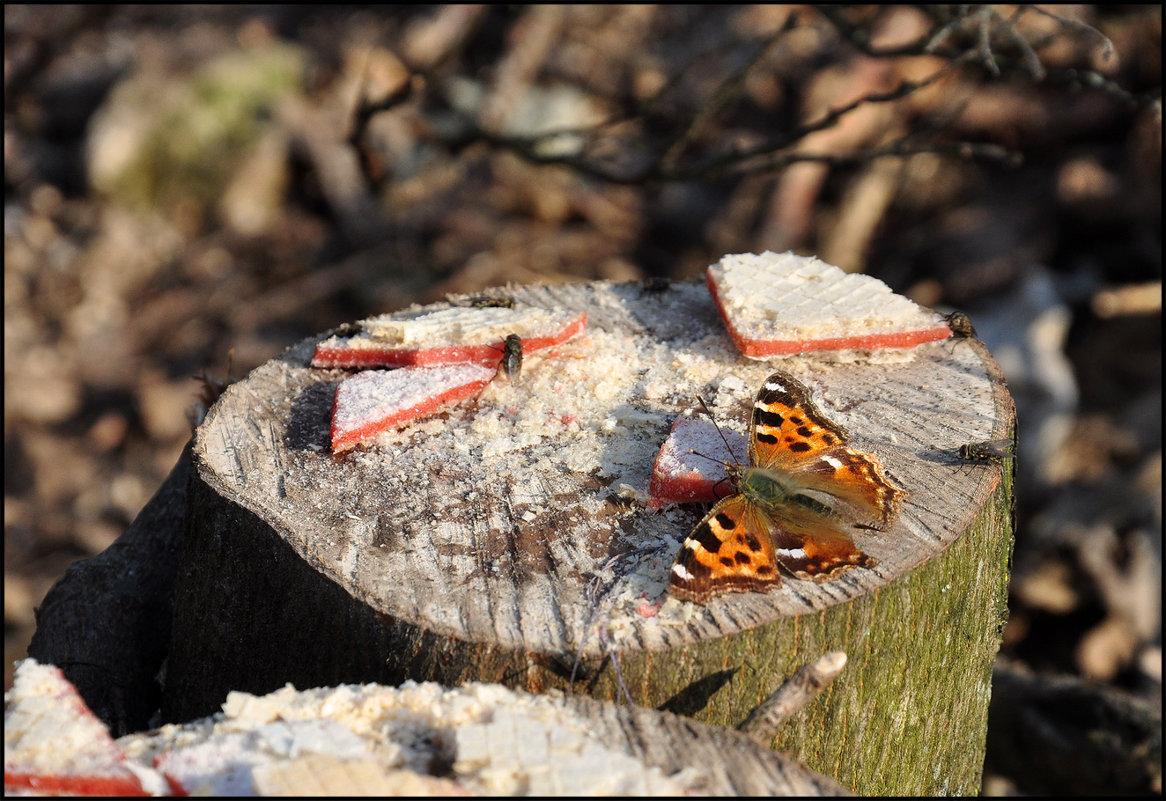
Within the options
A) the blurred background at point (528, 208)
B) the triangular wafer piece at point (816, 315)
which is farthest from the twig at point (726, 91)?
the triangular wafer piece at point (816, 315)

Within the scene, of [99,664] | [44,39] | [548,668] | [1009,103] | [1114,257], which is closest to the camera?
[548,668]

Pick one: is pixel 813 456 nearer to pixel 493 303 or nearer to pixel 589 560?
pixel 589 560

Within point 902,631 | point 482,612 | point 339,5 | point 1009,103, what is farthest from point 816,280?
point 339,5

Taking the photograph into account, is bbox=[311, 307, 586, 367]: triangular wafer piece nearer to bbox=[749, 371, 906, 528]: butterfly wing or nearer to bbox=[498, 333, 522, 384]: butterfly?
bbox=[498, 333, 522, 384]: butterfly

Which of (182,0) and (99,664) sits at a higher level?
(182,0)

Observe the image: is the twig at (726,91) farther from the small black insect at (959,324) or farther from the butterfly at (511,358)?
the butterfly at (511,358)

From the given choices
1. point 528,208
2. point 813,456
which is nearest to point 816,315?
point 813,456

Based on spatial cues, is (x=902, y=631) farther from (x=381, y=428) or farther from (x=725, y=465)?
(x=381, y=428)
